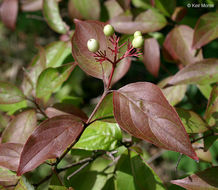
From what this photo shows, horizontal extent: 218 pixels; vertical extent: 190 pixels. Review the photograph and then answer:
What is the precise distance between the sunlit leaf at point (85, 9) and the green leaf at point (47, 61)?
0.64 ft

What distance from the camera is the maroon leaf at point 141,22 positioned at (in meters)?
1.11

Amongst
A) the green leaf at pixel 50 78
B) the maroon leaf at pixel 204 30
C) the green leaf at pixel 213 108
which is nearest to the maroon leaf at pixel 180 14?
the maroon leaf at pixel 204 30

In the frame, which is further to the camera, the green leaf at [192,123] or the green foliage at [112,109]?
the green leaf at [192,123]

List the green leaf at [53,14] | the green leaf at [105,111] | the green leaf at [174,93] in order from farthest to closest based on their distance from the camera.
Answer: the green leaf at [53,14], the green leaf at [174,93], the green leaf at [105,111]

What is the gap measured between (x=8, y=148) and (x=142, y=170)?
1.63 ft

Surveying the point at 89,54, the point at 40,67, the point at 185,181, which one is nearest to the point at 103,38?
the point at 89,54

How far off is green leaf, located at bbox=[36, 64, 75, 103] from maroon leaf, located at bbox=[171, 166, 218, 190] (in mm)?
565

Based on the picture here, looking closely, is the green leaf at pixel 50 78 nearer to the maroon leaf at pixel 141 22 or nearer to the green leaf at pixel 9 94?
the green leaf at pixel 9 94

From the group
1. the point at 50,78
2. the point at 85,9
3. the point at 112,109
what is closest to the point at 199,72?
the point at 112,109

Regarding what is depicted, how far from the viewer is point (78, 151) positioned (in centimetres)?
100

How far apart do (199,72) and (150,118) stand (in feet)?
1.34

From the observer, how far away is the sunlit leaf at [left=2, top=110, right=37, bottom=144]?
94cm

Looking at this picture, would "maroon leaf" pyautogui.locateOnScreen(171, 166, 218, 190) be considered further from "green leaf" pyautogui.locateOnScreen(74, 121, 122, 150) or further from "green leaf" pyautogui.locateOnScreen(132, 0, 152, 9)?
"green leaf" pyautogui.locateOnScreen(132, 0, 152, 9)

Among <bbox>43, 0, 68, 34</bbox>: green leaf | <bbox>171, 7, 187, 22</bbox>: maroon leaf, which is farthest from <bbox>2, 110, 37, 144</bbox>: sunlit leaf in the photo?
<bbox>171, 7, 187, 22</bbox>: maroon leaf
